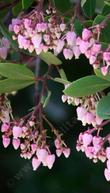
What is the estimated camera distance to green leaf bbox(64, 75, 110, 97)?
86cm

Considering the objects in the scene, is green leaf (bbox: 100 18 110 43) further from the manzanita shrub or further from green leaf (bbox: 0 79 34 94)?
green leaf (bbox: 0 79 34 94)

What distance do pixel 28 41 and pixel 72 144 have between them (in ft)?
2.35

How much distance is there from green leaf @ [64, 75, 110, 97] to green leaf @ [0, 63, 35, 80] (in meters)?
0.12

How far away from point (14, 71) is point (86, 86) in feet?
0.47

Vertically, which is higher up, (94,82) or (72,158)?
(94,82)

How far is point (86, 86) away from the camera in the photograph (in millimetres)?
875

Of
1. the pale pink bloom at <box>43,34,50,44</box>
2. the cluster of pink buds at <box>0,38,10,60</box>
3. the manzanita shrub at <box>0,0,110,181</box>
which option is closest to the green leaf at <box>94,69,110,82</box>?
the manzanita shrub at <box>0,0,110,181</box>

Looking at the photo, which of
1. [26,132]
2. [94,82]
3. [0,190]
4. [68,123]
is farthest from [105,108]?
[0,190]

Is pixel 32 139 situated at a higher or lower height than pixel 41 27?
lower

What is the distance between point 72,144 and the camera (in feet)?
5.09

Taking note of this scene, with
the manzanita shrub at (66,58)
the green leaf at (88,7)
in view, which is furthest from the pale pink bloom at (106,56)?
the green leaf at (88,7)

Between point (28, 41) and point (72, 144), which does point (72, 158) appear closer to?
point (72, 144)

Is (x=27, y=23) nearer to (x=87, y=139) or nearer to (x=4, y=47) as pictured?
(x=4, y=47)

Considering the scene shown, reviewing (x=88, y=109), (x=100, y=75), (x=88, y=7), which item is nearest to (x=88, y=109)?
(x=88, y=109)
